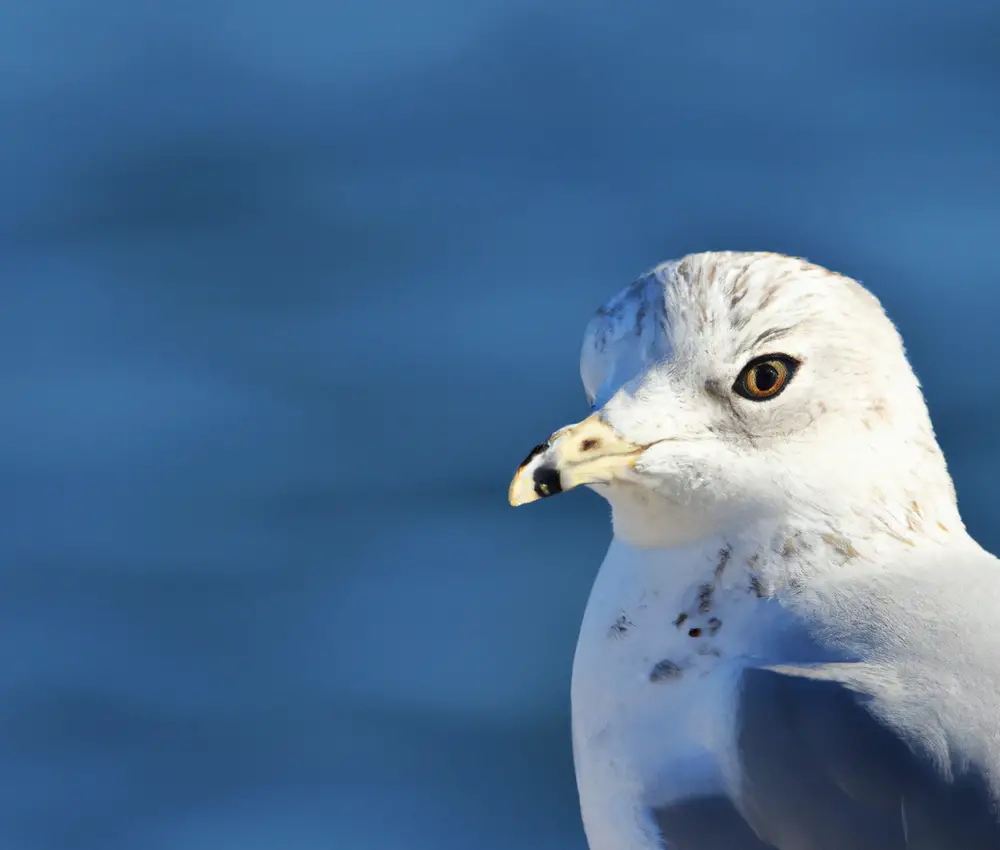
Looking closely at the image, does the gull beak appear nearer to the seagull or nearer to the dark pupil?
the seagull

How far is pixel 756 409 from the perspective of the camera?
2883 millimetres

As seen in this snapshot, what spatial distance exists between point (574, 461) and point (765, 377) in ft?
0.97

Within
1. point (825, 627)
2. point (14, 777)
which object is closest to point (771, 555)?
point (825, 627)

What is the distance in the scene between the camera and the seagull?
2.72 metres

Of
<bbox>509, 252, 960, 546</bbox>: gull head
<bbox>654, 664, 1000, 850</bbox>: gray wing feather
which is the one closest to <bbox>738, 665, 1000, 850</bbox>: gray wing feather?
<bbox>654, 664, 1000, 850</bbox>: gray wing feather

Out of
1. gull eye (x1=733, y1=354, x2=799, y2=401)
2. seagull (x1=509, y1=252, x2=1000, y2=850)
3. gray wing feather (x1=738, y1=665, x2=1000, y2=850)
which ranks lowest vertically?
gray wing feather (x1=738, y1=665, x2=1000, y2=850)

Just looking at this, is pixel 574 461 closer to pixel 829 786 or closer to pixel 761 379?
pixel 761 379

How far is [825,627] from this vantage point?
2807 mm

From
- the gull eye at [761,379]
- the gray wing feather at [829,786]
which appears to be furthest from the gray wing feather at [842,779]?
the gull eye at [761,379]

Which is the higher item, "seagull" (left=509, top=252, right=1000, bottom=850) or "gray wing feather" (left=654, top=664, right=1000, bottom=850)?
"seagull" (left=509, top=252, right=1000, bottom=850)

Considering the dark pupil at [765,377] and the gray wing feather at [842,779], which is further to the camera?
the dark pupil at [765,377]

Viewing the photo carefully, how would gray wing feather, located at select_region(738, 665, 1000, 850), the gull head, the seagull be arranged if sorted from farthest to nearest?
the gull head, the seagull, gray wing feather, located at select_region(738, 665, 1000, 850)

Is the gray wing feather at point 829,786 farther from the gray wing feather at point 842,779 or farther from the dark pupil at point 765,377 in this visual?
the dark pupil at point 765,377

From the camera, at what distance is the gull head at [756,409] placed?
288cm
